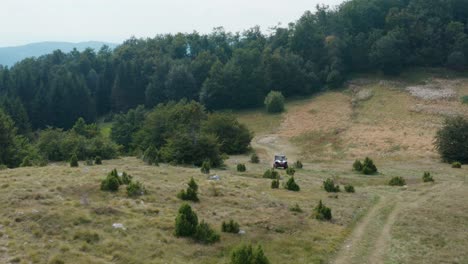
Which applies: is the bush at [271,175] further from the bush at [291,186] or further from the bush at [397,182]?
the bush at [397,182]

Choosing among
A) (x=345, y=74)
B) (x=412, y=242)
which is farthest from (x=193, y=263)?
(x=345, y=74)

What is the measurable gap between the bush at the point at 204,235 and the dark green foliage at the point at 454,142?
3864cm

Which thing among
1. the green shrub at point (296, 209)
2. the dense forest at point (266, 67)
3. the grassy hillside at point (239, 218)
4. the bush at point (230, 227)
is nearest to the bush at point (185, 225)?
the grassy hillside at point (239, 218)

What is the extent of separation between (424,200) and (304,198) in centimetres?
785

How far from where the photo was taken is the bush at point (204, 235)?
67.1 ft

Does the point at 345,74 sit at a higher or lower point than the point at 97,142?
higher

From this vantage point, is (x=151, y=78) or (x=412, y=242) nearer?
(x=412, y=242)

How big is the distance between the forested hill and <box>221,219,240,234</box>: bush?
255ft

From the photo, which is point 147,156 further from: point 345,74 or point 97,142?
point 345,74

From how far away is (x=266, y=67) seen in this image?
4013 inches

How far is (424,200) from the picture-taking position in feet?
101

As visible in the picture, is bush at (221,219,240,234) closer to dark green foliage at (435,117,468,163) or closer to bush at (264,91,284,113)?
dark green foliage at (435,117,468,163)

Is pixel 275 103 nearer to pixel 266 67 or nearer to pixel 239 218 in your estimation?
pixel 266 67

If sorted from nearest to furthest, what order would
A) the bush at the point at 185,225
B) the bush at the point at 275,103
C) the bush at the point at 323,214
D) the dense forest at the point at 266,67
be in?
1. the bush at the point at 185,225
2. the bush at the point at 323,214
3. the bush at the point at 275,103
4. the dense forest at the point at 266,67
